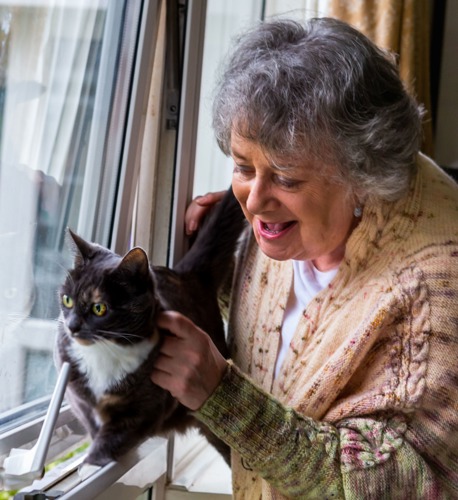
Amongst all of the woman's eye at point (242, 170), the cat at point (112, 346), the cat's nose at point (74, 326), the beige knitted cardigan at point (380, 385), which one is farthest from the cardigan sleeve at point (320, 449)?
the woman's eye at point (242, 170)

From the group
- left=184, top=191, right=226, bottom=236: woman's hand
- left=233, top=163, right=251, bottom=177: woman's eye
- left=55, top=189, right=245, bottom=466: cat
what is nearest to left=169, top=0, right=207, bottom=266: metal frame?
left=184, top=191, right=226, bottom=236: woman's hand

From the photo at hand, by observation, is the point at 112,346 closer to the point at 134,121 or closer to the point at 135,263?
the point at 135,263

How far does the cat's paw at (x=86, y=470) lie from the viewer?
1.12 meters

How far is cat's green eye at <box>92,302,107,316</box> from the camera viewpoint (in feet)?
3.37

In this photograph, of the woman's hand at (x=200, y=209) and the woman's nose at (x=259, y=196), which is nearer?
the woman's nose at (x=259, y=196)

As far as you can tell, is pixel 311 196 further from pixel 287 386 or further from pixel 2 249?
pixel 2 249

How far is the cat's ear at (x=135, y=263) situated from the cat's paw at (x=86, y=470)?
34 cm

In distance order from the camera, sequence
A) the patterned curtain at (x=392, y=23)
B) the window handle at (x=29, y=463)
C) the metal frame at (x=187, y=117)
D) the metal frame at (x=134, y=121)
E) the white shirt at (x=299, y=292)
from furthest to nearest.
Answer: the patterned curtain at (x=392, y=23)
the metal frame at (x=187, y=117)
the metal frame at (x=134, y=121)
the white shirt at (x=299, y=292)
the window handle at (x=29, y=463)

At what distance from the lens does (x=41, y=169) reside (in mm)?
1248

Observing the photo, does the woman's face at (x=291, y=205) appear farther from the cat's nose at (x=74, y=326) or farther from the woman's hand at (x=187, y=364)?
the cat's nose at (x=74, y=326)

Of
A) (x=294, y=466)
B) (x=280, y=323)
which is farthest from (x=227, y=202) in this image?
(x=294, y=466)

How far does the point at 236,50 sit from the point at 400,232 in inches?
16.8

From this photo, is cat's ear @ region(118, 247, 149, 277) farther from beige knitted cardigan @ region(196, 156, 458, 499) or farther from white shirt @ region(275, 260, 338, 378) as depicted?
white shirt @ region(275, 260, 338, 378)

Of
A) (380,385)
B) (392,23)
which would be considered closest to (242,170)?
(380,385)
